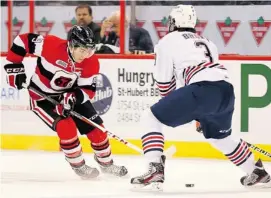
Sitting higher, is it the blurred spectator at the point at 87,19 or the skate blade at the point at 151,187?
the blurred spectator at the point at 87,19

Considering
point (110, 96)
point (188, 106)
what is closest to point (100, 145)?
point (188, 106)

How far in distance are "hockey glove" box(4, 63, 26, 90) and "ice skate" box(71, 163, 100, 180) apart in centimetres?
57

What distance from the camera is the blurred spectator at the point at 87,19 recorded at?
271 inches

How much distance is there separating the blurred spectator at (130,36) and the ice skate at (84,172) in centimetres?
174

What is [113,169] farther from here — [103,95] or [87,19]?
[87,19]

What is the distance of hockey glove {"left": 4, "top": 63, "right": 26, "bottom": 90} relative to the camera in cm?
512

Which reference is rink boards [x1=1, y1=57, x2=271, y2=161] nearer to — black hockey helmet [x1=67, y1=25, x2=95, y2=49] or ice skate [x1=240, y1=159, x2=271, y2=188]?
ice skate [x1=240, y1=159, x2=271, y2=188]

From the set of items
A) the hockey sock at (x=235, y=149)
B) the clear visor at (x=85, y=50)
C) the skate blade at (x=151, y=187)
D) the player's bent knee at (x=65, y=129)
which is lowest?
the skate blade at (x=151, y=187)

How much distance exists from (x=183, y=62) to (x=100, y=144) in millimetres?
893

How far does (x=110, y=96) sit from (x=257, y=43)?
3.82 feet

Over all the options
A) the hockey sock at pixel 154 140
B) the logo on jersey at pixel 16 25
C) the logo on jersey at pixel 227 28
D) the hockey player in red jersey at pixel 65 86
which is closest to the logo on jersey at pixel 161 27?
the logo on jersey at pixel 227 28

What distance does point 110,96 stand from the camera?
6699mm

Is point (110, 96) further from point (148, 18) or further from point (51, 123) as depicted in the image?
point (51, 123)

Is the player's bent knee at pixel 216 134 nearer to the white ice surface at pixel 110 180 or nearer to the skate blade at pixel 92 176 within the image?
the white ice surface at pixel 110 180
